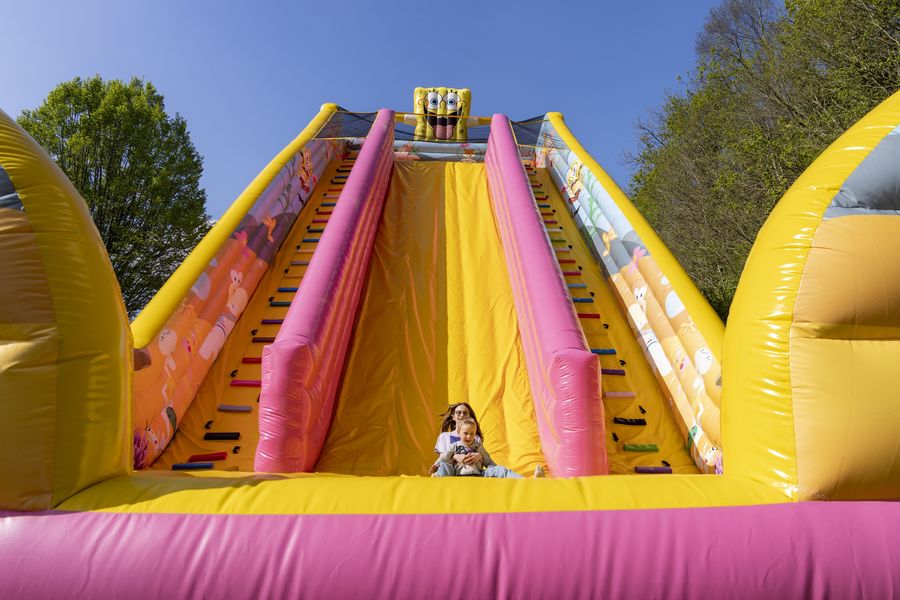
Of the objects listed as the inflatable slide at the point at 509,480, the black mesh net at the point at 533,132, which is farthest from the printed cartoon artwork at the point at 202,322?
the black mesh net at the point at 533,132

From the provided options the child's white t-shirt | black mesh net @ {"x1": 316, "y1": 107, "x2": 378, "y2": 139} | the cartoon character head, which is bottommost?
the child's white t-shirt

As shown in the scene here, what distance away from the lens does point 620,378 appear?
3252 mm

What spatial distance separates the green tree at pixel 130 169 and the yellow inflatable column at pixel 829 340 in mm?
10185

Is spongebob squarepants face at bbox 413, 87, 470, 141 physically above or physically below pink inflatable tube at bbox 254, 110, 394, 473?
above

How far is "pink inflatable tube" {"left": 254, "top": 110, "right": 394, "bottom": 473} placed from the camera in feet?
7.55

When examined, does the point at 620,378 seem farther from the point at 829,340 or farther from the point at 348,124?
the point at 348,124

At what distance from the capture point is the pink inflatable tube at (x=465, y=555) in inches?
45.4

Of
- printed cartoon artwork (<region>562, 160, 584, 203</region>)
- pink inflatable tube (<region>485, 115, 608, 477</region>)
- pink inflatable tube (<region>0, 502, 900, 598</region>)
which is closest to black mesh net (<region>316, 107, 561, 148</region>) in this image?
printed cartoon artwork (<region>562, 160, 584, 203</region>)

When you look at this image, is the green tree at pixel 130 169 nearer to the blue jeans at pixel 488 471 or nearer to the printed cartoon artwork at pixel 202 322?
the printed cartoon artwork at pixel 202 322

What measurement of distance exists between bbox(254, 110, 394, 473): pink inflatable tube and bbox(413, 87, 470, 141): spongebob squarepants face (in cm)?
421

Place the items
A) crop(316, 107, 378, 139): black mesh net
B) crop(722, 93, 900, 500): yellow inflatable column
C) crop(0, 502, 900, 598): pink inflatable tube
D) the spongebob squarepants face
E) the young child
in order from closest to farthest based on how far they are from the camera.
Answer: crop(0, 502, 900, 598): pink inflatable tube
crop(722, 93, 900, 500): yellow inflatable column
the young child
crop(316, 107, 378, 139): black mesh net
the spongebob squarepants face

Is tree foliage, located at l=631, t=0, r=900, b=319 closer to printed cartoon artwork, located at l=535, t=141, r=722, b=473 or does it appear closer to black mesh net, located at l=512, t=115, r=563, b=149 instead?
black mesh net, located at l=512, t=115, r=563, b=149

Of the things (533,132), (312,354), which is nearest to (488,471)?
(312,354)

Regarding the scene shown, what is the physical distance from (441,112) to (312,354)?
248 inches
